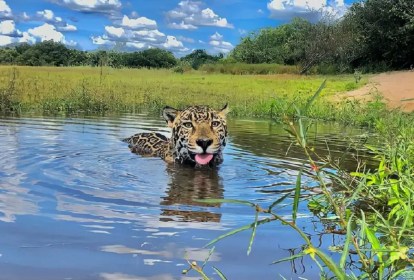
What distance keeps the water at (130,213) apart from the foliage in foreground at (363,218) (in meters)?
0.28

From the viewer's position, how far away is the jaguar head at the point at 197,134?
7.40 m

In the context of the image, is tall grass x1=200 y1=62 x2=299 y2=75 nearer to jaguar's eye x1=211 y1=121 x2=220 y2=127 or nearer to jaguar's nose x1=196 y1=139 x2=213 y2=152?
jaguar's eye x1=211 y1=121 x2=220 y2=127

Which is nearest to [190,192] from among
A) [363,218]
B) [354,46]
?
[363,218]

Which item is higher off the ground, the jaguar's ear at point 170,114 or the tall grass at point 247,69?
the tall grass at point 247,69

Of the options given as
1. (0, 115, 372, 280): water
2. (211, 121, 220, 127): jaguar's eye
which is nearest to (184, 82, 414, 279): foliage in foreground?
(0, 115, 372, 280): water

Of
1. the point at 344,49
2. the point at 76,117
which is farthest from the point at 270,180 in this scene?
the point at 344,49

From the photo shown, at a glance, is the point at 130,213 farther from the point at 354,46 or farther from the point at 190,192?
the point at 354,46

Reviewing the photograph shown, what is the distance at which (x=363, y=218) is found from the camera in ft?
6.74

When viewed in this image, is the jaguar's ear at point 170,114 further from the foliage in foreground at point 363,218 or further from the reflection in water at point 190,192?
the foliage in foreground at point 363,218

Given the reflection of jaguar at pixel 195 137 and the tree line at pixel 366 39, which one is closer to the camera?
the reflection of jaguar at pixel 195 137

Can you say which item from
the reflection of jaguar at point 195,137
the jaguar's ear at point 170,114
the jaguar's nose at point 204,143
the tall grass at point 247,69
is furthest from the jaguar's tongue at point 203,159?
the tall grass at point 247,69

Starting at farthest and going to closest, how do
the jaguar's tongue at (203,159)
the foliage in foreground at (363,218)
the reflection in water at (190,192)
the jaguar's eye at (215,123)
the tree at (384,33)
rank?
the tree at (384,33)
the jaguar's eye at (215,123)
the jaguar's tongue at (203,159)
the reflection in water at (190,192)
the foliage in foreground at (363,218)

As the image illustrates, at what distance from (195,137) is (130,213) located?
2655 mm

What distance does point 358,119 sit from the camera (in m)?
15.1
